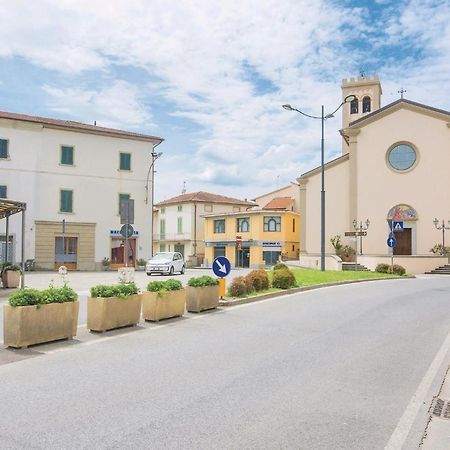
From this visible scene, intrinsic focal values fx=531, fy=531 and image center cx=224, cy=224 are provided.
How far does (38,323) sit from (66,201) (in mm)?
32026

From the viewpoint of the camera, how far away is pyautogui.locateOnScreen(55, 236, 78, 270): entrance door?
38.5 m

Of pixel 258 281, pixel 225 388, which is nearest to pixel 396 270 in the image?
pixel 258 281

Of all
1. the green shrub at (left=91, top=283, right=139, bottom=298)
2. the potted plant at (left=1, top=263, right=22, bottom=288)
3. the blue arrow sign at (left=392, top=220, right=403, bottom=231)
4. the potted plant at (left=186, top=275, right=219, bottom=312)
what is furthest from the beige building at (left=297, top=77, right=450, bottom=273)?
the green shrub at (left=91, top=283, right=139, bottom=298)

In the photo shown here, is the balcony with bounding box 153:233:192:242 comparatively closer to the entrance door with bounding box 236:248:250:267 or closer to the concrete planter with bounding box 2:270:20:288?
the entrance door with bounding box 236:248:250:267

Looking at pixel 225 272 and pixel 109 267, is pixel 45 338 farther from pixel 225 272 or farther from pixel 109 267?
pixel 109 267

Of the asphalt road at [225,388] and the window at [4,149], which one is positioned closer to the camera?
the asphalt road at [225,388]

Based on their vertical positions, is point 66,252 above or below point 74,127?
below

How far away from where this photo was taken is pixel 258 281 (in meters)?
17.8

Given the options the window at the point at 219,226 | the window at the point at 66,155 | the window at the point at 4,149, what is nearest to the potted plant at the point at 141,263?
the window at the point at 66,155

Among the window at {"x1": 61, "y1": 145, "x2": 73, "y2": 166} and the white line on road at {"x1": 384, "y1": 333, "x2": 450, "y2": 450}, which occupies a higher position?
the window at {"x1": 61, "y1": 145, "x2": 73, "y2": 166}

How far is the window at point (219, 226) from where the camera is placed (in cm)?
6235

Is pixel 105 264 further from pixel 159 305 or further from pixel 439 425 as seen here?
pixel 439 425

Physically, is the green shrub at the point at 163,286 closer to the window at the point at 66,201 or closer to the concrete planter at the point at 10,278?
the concrete planter at the point at 10,278

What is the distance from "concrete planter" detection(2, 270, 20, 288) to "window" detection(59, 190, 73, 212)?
18.8m
